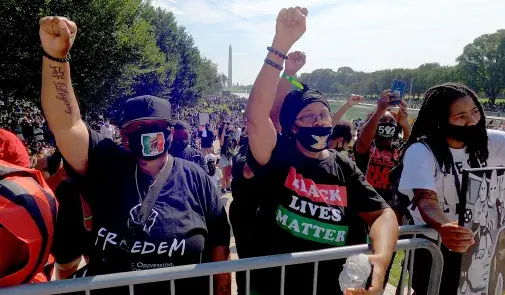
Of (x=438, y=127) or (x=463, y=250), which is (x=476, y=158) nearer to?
(x=438, y=127)

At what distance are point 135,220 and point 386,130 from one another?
318cm

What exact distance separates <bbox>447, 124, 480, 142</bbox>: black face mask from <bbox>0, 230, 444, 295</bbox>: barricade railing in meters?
0.68

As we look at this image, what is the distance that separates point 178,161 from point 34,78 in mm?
15984

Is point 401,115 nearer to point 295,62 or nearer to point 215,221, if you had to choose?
point 295,62

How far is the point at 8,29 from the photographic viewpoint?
14.4m

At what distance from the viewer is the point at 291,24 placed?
171 cm

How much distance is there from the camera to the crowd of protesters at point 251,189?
1.71 meters

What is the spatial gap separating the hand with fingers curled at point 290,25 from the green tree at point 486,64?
87340 mm

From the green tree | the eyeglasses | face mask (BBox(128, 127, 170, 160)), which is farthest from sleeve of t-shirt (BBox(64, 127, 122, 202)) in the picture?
the green tree

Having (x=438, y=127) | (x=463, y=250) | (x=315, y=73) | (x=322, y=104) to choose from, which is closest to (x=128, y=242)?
(x=322, y=104)

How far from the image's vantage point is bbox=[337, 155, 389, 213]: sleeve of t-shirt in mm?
2104

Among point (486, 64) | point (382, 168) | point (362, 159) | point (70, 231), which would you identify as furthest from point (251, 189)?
point (486, 64)

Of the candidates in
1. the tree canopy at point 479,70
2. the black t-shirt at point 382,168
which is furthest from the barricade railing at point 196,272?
the tree canopy at point 479,70

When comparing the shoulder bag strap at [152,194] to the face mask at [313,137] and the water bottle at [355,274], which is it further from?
the water bottle at [355,274]
